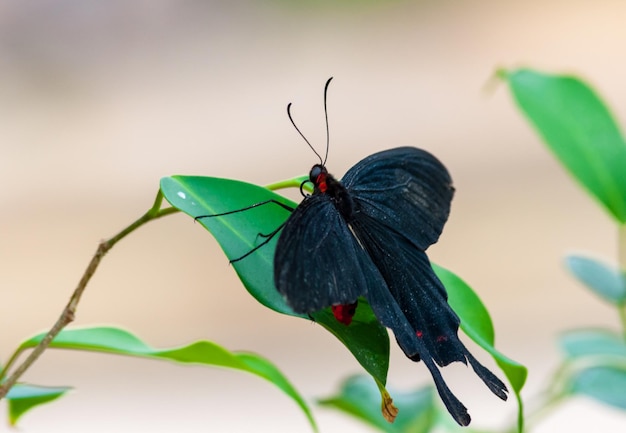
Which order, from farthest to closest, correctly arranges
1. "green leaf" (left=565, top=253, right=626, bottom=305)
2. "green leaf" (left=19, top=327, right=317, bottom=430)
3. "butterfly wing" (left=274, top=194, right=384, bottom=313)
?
"green leaf" (left=565, top=253, right=626, bottom=305)
"green leaf" (left=19, top=327, right=317, bottom=430)
"butterfly wing" (left=274, top=194, right=384, bottom=313)

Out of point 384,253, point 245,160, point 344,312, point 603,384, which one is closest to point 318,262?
point 344,312

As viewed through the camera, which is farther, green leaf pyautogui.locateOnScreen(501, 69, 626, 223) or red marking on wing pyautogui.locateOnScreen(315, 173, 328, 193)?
green leaf pyautogui.locateOnScreen(501, 69, 626, 223)

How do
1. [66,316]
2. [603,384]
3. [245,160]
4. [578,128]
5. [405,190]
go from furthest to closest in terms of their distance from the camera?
[245,160], [578,128], [603,384], [405,190], [66,316]

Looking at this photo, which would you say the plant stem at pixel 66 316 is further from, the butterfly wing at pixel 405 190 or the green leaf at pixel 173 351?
the butterfly wing at pixel 405 190

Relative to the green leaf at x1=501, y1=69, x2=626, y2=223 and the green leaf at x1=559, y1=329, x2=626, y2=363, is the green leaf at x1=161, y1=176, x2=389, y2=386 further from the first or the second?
the green leaf at x1=559, y1=329, x2=626, y2=363

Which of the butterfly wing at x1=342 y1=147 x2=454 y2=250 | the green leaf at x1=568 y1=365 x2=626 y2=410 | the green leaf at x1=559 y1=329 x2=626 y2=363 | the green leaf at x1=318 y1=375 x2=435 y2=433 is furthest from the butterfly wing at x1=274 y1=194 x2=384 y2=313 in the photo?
the green leaf at x1=559 y1=329 x2=626 y2=363

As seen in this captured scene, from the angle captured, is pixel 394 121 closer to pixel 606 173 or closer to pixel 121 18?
pixel 121 18

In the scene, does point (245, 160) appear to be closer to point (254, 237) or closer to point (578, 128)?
point (578, 128)
